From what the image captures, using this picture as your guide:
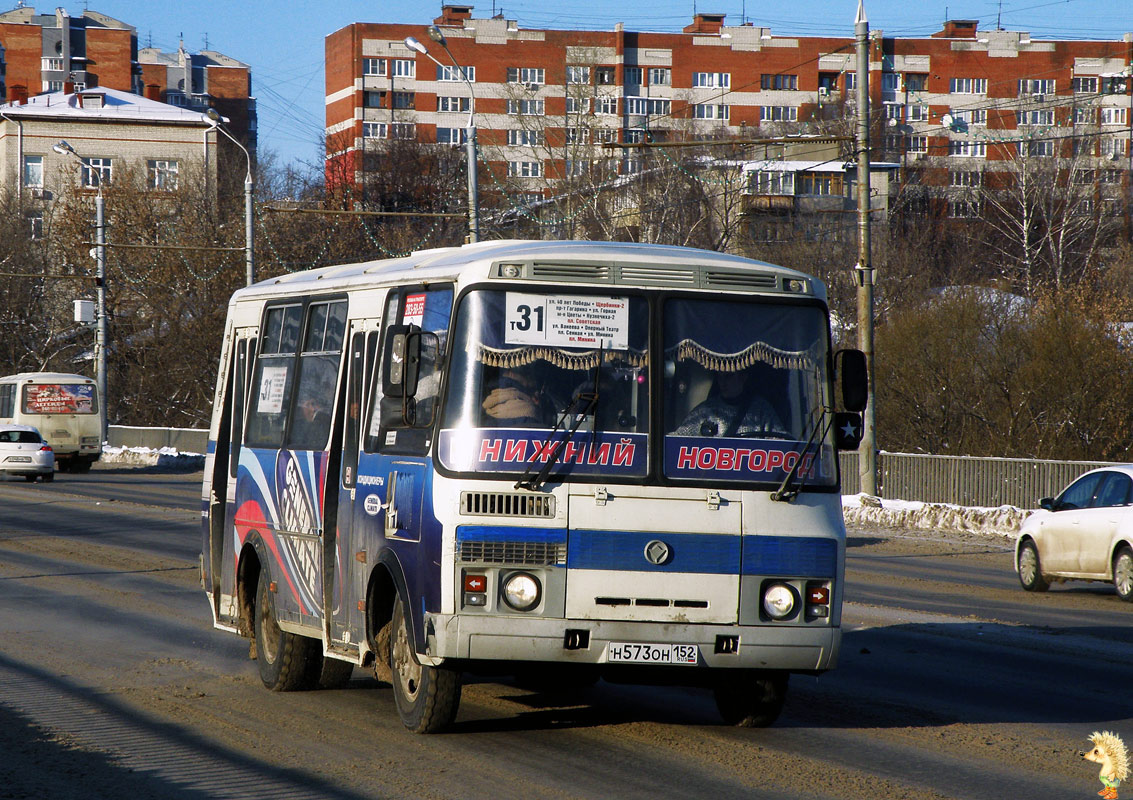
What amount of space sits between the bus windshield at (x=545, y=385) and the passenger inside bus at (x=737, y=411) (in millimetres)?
338

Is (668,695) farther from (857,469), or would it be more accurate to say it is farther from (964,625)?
(857,469)

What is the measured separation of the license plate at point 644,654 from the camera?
7867 millimetres

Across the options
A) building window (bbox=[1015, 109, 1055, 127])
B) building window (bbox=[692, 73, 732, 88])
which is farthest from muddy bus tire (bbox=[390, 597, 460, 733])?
building window (bbox=[692, 73, 732, 88])

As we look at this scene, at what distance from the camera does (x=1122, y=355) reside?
3045cm

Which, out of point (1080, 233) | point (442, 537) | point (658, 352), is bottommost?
point (442, 537)

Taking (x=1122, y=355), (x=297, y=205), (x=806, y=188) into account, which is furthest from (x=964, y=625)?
(x=806, y=188)

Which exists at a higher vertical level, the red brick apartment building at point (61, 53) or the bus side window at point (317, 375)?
the red brick apartment building at point (61, 53)

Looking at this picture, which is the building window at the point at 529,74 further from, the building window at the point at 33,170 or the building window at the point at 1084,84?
the building window at the point at 1084,84

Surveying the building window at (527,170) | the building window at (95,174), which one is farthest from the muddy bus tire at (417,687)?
the building window at (527,170)

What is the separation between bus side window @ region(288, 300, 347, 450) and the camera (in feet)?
32.1

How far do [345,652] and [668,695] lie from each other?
2197mm

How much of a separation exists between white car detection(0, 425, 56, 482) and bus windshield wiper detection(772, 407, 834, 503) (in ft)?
125

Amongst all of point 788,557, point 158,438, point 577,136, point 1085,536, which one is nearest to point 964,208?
point 577,136

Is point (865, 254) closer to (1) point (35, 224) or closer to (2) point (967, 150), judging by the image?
(1) point (35, 224)
